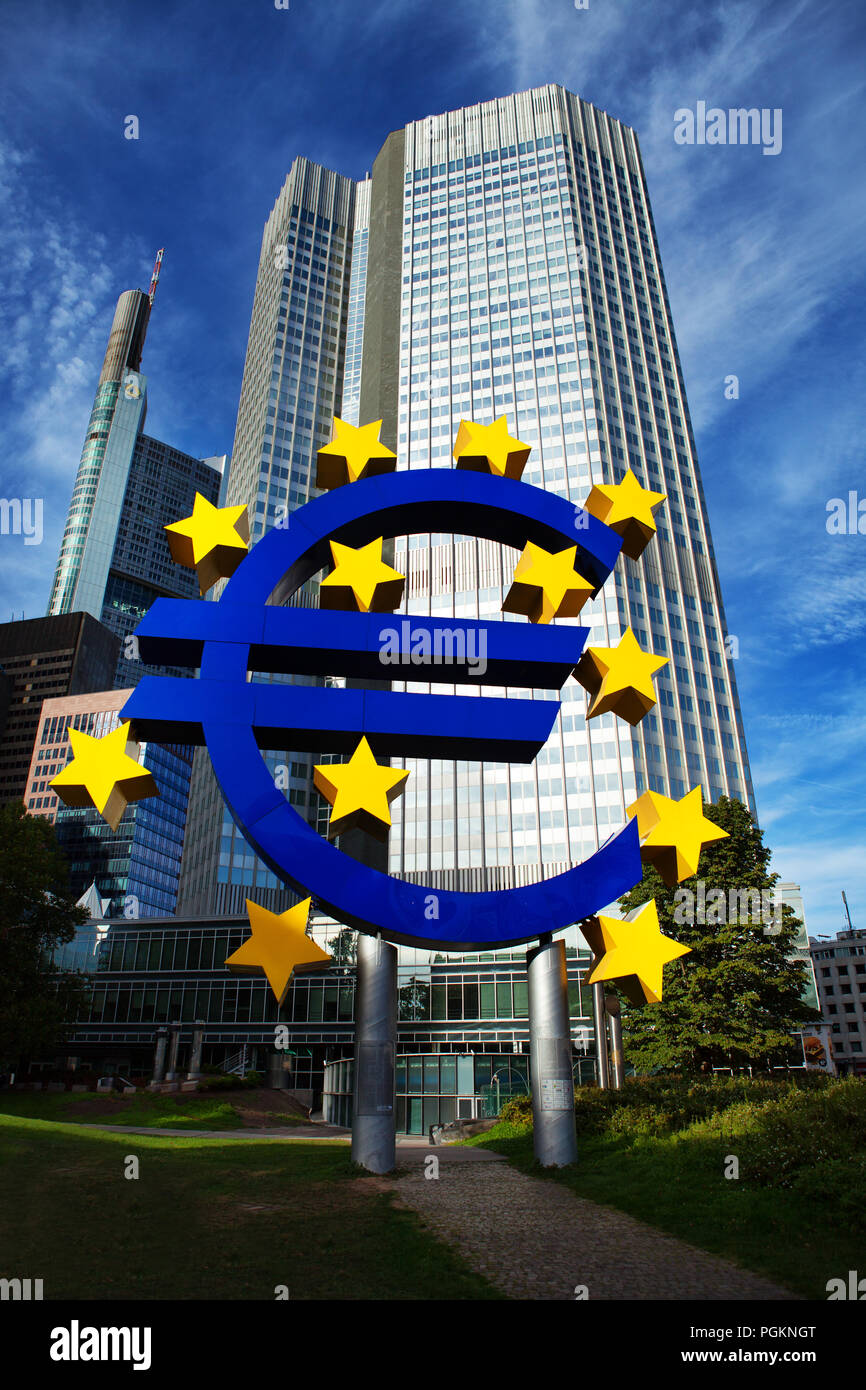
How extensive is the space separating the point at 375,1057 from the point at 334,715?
7.42m

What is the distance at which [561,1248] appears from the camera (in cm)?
1152

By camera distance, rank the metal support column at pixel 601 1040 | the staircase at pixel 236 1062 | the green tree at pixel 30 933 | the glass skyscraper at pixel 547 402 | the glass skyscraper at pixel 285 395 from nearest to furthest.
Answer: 1. the metal support column at pixel 601 1040
2. the green tree at pixel 30 933
3. the staircase at pixel 236 1062
4. the glass skyscraper at pixel 547 402
5. the glass skyscraper at pixel 285 395

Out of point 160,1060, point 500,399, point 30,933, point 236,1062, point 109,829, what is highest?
point 500,399

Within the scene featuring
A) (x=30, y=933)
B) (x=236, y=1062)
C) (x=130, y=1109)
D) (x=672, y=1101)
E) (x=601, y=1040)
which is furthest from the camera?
(x=236, y=1062)

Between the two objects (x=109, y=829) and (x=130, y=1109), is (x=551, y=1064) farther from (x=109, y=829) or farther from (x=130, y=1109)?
(x=109, y=829)

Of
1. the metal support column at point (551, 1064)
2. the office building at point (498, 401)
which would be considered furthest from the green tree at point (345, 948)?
the metal support column at point (551, 1064)

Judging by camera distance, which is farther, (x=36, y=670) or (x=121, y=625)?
(x=121, y=625)

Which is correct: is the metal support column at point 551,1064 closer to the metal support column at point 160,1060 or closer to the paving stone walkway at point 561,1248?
the paving stone walkway at point 561,1248

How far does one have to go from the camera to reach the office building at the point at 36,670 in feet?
509

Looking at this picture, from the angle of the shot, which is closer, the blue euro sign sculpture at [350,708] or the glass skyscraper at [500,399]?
the blue euro sign sculpture at [350,708]

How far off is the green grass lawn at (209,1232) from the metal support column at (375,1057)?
0.72 meters

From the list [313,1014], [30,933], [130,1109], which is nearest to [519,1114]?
[130,1109]

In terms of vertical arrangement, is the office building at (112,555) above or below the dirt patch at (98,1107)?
above

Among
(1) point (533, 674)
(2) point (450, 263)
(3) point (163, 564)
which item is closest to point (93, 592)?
(3) point (163, 564)
